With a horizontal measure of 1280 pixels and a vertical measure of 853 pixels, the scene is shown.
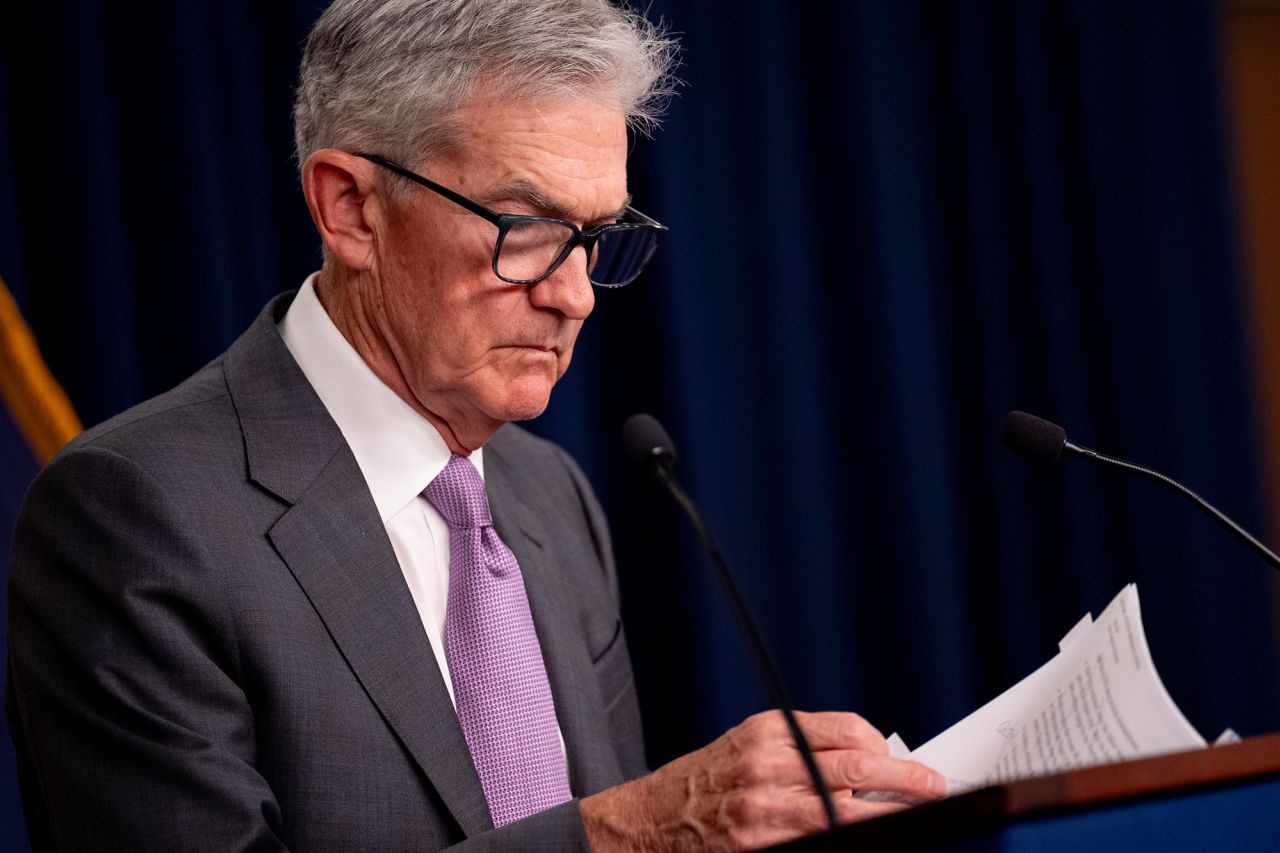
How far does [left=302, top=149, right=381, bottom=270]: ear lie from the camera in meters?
1.38

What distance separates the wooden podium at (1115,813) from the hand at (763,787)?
0.85ft

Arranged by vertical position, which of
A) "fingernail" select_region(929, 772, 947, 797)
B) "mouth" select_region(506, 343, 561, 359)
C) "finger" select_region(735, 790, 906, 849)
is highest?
"mouth" select_region(506, 343, 561, 359)

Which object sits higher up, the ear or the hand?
the ear

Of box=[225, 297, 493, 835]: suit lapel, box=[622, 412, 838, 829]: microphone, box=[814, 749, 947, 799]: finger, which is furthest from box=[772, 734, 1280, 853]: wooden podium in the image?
box=[225, 297, 493, 835]: suit lapel

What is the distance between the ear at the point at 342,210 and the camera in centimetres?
138

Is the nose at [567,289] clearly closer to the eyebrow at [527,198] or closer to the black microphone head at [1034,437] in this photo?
the eyebrow at [527,198]

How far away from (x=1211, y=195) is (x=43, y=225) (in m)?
2.11

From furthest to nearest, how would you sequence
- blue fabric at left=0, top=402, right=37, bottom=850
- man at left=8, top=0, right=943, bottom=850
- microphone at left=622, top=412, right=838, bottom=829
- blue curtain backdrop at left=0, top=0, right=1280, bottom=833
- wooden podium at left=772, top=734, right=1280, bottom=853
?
blue curtain backdrop at left=0, top=0, right=1280, bottom=833 < blue fabric at left=0, top=402, right=37, bottom=850 < man at left=8, top=0, right=943, bottom=850 < microphone at left=622, top=412, right=838, bottom=829 < wooden podium at left=772, top=734, right=1280, bottom=853

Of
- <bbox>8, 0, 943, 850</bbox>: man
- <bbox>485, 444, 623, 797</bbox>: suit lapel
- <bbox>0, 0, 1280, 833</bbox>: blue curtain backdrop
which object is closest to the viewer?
<bbox>8, 0, 943, 850</bbox>: man

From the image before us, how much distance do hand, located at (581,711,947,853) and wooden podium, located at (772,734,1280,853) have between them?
0.85ft

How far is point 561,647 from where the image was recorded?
4.91 feet

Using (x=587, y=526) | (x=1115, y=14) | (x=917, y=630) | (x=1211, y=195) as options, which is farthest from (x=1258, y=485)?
(x=587, y=526)

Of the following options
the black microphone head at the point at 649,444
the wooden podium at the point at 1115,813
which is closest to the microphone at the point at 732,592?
the black microphone head at the point at 649,444

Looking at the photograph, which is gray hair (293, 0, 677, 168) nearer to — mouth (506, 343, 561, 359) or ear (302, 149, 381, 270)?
ear (302, 149, 381, 270)
